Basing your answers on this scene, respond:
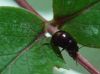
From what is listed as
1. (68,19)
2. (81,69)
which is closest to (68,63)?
(81,69)

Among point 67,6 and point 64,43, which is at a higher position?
point 67,6

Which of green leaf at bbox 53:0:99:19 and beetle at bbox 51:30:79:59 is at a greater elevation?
green leaf at bbox 53:0:99:19

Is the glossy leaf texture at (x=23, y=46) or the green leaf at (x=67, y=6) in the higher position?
the green leaf at (x=67, y=6)

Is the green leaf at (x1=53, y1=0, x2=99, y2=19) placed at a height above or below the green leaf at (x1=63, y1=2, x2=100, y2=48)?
above
